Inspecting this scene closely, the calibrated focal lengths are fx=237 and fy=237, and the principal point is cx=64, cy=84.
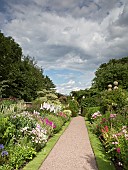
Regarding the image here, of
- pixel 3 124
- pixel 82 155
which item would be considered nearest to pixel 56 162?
pixel 82 155

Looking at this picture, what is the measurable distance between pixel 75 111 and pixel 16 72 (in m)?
9.00

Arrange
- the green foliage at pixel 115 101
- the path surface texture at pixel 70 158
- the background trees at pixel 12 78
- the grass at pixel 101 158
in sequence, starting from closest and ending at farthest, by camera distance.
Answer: the path surface texture at pixel 70 158 → the grass at pixel 101 158 → the green foliage at pixel 115 101 → the background trees at pixel 12 78

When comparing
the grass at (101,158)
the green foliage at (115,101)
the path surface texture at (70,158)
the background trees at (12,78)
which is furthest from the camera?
Answer: the background trees at (12,78)

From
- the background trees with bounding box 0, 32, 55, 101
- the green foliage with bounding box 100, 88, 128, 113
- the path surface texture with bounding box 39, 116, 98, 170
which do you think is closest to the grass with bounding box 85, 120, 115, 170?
the path surface texture with bounding box 39, 116, 98, 170

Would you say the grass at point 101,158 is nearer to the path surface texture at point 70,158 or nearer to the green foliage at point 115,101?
the path surface texture at point 70,158

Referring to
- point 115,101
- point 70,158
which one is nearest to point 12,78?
point 115,101

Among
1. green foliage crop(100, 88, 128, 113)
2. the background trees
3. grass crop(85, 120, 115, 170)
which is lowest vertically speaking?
grass crop(85, 120, 115, 170)

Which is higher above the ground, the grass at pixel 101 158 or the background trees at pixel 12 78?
the background trees at pixel 12 78

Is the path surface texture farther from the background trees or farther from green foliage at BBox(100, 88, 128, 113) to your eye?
the background trees

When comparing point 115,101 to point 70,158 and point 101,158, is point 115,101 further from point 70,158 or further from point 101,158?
point 70,158

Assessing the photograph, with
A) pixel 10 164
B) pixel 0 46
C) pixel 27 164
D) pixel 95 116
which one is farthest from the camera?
pixel 0 46

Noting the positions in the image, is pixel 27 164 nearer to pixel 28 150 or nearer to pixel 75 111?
pixel 28 150

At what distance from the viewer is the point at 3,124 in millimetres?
6074

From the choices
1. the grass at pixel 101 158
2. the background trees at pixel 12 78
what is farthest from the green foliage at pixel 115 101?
the background trees at pixel 12 78
